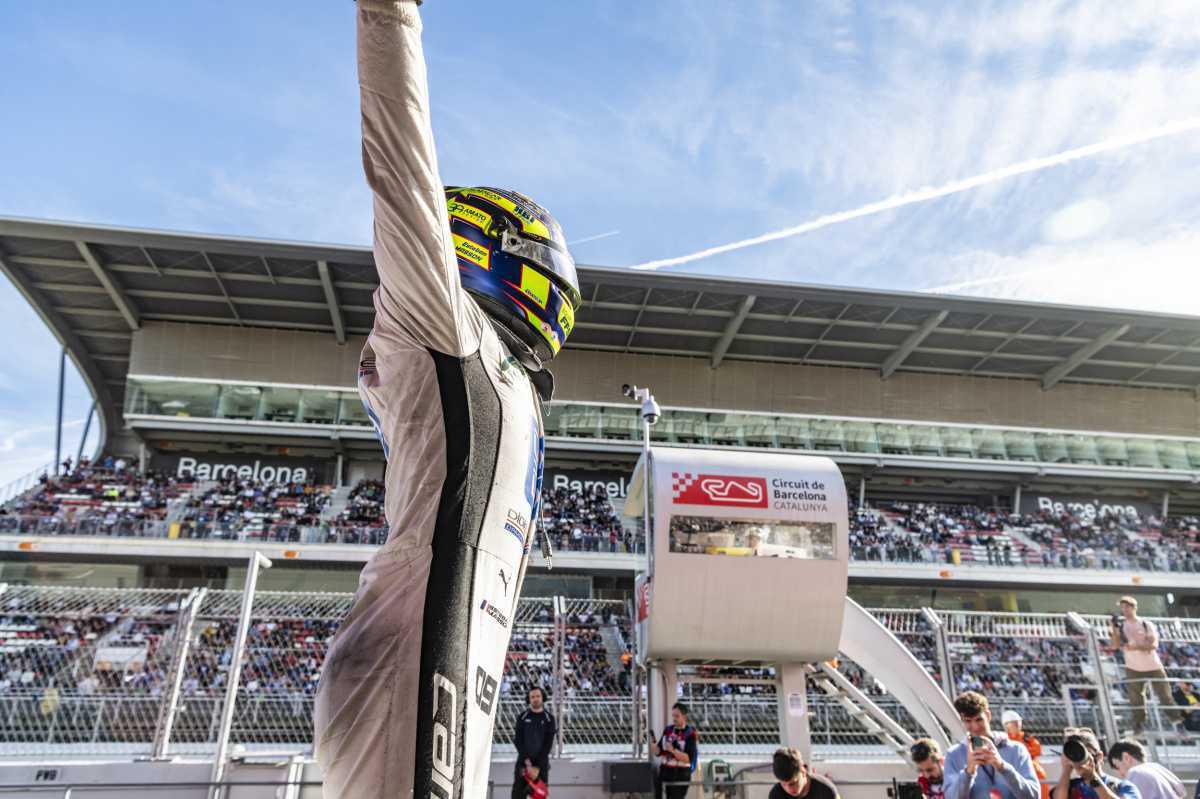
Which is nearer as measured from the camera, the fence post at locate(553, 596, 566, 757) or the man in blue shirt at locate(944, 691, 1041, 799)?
the man in blue shirt at locate(944, 691, 1041, 799)

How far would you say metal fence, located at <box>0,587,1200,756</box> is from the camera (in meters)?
8.69

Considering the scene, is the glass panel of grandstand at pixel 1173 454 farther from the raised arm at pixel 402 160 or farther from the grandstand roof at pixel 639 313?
the raised arm at pixel 402 160

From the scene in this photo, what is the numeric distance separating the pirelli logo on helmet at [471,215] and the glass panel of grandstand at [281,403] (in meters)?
32.1

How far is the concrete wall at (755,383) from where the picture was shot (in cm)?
3275

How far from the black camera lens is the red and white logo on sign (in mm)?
4794

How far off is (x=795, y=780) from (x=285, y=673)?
7188 mm

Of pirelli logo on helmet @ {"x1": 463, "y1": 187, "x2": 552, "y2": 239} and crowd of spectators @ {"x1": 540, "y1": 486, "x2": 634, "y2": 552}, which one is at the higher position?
crowd of spectators @ {"x1": 540, "y1": 486, "x2": 634, "y2": 552}

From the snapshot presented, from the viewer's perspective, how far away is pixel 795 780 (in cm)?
518

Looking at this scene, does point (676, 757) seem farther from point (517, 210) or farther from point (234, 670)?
point (517, 210)

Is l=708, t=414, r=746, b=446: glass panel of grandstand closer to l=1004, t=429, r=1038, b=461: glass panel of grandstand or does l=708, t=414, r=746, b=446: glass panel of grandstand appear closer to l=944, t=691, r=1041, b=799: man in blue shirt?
l=1004, t=429, r=1038, b=461: glass panel of grandstand

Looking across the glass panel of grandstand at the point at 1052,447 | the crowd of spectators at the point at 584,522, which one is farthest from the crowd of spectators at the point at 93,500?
the glass panel of grandstand at the point at 1052,447

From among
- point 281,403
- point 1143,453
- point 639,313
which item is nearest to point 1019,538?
point 1143,453

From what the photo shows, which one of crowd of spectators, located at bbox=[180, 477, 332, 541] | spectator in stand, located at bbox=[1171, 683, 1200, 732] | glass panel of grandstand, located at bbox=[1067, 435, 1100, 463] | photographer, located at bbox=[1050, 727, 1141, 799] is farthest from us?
glass panel of grandstand, located at bbox=[1067, 435, 1100, 463]

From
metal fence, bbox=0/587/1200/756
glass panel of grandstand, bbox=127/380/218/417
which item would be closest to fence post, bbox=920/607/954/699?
metal fence, bbox=0/587/1200/756
